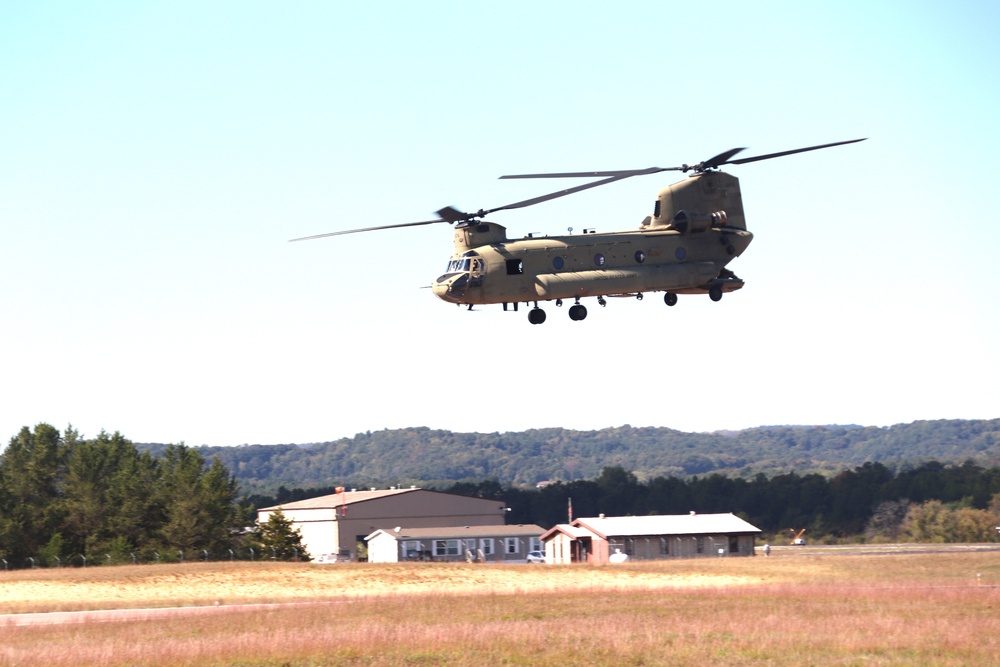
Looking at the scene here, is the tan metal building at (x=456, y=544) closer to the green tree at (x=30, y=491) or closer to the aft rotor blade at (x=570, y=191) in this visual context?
the green tree at (x=30, y=491)

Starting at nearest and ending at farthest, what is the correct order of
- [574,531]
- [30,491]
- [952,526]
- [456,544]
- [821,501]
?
[574,531], [30,491], [456,544], [952,526], [821,501]

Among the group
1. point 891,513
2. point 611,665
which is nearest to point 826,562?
point 611,665

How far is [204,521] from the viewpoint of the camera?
303 feet

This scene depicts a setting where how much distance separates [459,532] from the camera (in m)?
110

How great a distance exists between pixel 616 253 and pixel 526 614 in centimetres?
1311

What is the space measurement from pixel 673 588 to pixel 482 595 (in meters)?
9.53

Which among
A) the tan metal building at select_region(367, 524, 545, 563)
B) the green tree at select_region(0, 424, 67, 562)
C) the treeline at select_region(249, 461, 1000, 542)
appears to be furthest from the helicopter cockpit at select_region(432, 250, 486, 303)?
the treeline at select_region(249, 461, 1000, 542)

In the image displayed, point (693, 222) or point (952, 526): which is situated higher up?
point (693, 222)

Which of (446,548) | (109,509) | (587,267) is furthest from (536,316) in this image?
(446,548)

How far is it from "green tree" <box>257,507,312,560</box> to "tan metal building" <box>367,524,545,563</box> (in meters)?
16.3

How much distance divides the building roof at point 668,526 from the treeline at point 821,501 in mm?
30614

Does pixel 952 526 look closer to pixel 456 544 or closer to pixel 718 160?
pixel 456 544

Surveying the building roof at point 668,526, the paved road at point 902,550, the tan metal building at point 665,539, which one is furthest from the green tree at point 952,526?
the tan metal building at point 665,539

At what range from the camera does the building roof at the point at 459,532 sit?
10706 cm
